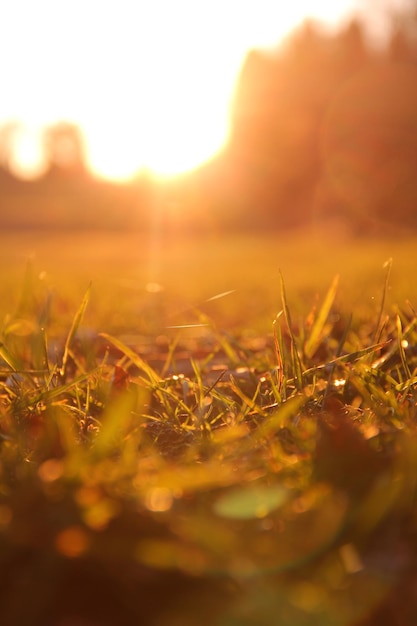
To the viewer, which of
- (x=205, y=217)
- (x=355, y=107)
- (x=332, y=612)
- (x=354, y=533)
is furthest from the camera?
(x=205, y=217)

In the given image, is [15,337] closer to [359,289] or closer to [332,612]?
[332,612]

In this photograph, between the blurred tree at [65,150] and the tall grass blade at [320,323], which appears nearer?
the tall grass blade at [320,323]

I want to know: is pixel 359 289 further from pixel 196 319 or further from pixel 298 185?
pixel 298 185

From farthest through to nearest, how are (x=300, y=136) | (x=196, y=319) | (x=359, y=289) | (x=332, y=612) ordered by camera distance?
(x=300, y=136) → (x=359, y=289) → (x=196, y=319) → (x=332, y=612)

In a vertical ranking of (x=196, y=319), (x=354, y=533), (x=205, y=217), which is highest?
(x=354, y=533)

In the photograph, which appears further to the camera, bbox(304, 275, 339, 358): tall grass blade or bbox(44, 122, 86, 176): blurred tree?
bbox(44, 122, 86, 176): blurred tree

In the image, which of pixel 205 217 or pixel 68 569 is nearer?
pixel 68 569

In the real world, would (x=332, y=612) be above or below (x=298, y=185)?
above

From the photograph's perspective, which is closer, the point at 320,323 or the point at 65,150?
the point at 320,323

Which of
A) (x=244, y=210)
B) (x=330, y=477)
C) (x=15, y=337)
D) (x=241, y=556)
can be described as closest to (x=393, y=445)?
(x=330, y=477)
